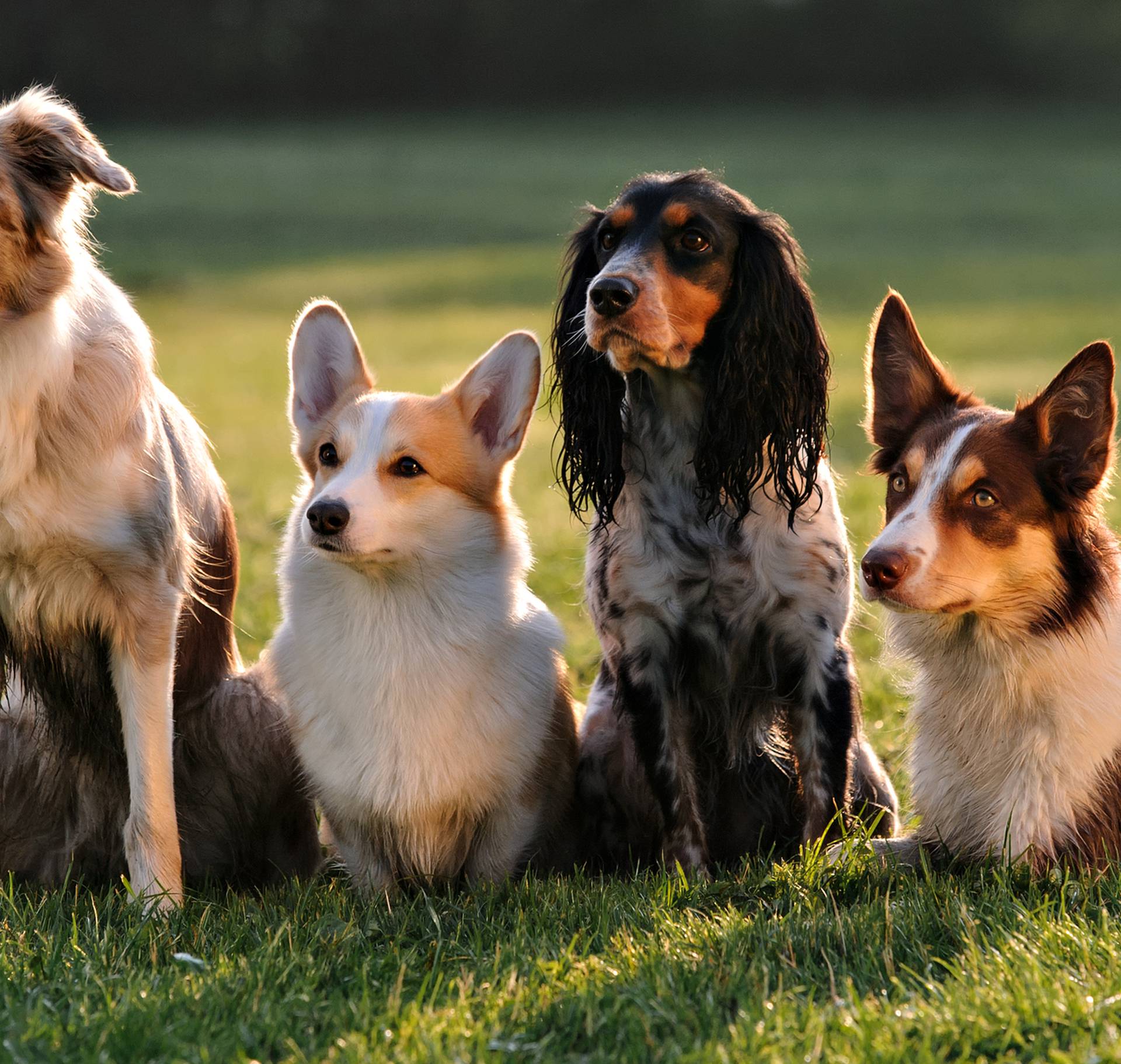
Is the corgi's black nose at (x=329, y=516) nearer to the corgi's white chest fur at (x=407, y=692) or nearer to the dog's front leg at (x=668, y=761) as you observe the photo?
the corgi's white chest fur at (x=407, y=692)

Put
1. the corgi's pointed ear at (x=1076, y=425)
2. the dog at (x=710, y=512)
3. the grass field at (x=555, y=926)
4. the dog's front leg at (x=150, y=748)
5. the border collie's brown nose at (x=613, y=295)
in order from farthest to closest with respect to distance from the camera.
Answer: the dog at (x=710, y=512), the border collie's brown nose at (x=613, y=295), the dog's front leg at (x=150, y=748), the corgi's pointed ear at (x=1076, y=425), the grass field at (x=555, y=926)

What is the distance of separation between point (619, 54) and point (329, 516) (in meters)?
54.1

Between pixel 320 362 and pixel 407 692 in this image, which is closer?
pixel 407 692

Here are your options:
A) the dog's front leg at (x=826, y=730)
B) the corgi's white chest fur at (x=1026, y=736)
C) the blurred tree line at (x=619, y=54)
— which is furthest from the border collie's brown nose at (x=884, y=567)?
the blurred tree line at (x=619, y=54)

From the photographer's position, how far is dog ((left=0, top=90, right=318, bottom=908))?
368 cm

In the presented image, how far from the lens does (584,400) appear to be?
456 centimetres

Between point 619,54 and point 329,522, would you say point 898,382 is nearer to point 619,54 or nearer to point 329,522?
point 329,522

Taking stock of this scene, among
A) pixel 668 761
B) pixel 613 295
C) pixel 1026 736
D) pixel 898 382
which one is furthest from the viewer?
pixel 668 761

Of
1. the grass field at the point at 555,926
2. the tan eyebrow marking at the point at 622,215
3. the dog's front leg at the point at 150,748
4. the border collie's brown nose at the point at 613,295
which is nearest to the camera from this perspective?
the grass field at the point at 555,926

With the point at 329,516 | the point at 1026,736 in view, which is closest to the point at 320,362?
the point at 329,516

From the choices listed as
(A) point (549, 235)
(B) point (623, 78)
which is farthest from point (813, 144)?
(A) point (549, 235)

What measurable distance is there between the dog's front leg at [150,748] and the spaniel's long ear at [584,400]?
1.35m

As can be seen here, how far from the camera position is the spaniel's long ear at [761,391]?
4262mm

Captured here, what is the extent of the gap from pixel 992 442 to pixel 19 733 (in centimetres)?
295
